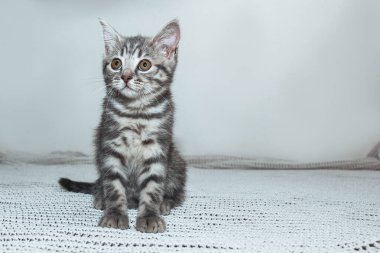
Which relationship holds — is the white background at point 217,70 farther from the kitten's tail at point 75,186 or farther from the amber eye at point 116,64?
the amber eye at point 116,64

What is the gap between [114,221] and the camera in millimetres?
1411

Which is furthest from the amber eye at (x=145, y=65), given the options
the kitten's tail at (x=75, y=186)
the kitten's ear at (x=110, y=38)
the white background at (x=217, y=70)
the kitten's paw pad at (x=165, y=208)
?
the white background at (x=217, y=70)

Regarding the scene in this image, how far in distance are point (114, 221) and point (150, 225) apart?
96mm

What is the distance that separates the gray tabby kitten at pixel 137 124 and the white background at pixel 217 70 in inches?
45.3

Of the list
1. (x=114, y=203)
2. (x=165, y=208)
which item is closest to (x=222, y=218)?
(x=165, y=208)

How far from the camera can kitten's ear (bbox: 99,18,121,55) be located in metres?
1.69

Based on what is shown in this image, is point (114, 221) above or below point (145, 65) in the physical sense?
below

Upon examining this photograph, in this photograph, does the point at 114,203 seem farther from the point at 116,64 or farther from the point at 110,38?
the point at 110,38

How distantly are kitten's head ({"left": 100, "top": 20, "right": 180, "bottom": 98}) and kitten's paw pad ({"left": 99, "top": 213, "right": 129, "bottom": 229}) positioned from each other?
1.18ft

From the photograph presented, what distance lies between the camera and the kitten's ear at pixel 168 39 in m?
1.66

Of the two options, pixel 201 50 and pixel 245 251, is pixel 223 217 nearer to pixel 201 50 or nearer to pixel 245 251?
pixel 245 251

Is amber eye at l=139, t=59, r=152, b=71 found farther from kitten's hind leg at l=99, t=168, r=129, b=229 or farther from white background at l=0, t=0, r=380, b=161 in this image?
white background at l=0, t=0, r=380, b=161

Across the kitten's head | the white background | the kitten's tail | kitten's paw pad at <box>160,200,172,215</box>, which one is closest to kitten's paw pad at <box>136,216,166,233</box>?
kitten's paw pad at <box>160,200,172,215</box>

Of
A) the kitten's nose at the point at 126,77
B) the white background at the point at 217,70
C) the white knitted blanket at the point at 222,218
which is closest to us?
the white knitted blanket at the point at 222,218
